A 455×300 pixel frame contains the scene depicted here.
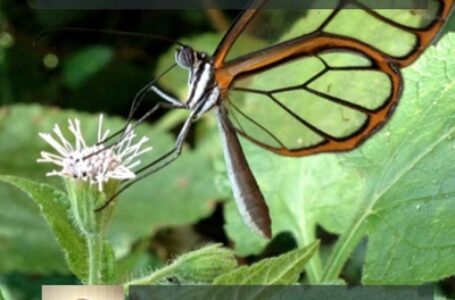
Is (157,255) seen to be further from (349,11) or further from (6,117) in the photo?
(349,11)

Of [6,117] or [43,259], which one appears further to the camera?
[6,117]

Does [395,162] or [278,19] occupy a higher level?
[278,19]

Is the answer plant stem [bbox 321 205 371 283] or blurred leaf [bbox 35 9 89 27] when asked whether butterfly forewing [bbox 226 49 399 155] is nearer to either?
plant stem [bbox 321 205 371 283]

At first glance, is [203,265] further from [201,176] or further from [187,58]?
[201,176]

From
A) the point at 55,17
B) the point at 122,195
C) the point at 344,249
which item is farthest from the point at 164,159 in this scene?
the point at 344,249

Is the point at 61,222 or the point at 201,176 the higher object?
the point at 201,176

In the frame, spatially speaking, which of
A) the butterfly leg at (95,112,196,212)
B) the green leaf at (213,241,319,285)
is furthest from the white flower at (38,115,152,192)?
the green leaf at (213,241,319,285)

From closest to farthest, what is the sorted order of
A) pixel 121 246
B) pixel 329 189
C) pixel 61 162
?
pixel 61 162 → pixel 329 189 → pixel 121 246

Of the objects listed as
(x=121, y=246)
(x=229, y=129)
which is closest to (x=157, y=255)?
(x=121, y=246)
